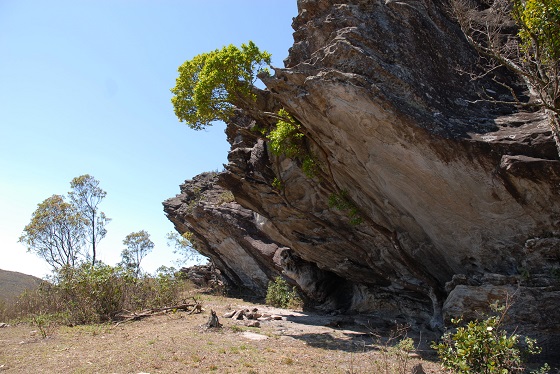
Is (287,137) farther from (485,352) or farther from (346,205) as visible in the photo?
(485,352)

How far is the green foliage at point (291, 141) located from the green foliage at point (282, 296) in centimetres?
1118

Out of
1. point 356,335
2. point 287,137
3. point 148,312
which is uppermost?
point 287,137

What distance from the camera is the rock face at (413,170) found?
35.9 feet

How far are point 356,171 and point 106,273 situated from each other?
13.1m

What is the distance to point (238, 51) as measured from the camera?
50.4 feet

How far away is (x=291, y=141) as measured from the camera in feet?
54.1

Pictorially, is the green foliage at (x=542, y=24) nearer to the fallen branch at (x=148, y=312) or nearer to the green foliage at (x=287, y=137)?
the green foliage at (x=287, y=137)

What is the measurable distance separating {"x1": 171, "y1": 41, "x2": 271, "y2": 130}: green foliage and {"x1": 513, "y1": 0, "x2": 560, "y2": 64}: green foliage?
9350 millimetres

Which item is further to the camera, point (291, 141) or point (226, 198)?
point (226, 198)

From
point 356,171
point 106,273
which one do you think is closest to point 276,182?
point 356,171

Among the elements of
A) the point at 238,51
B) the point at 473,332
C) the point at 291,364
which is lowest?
the point at 291,364

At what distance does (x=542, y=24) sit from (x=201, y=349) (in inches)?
460

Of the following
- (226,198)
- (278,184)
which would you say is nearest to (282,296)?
(226,198)

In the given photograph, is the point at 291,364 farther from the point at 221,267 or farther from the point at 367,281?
the point at 221,267
